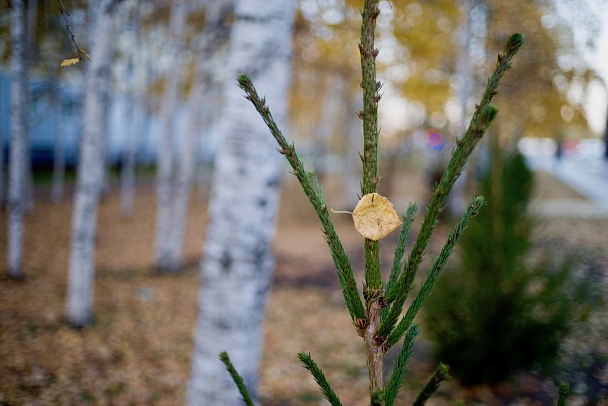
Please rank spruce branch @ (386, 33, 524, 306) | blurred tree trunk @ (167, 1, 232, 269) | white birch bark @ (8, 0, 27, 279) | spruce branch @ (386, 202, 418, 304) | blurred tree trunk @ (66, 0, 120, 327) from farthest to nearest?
1. blurred tree trunk @ (167, 1, 232, 269)
2. white birch bark @ (8, 0, 27, 279)
3. blurred tree trunk @ (66, 0, 120, 327)
4. spruce branch @ (386, 202, 418, 304)
5. spruce branch @ (386, 33, 524, 306)

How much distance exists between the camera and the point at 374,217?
76 cm

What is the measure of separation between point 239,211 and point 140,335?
3.56 meters

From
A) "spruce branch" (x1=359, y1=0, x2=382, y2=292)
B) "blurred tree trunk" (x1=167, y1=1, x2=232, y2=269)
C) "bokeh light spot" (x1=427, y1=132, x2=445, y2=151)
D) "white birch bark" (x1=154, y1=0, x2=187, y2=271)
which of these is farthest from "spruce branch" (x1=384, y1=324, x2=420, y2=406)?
"bokeh light spot" (x1=427, y1=132, x2=445, y2=151)

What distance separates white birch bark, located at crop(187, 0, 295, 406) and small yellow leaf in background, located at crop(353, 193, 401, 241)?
178cm

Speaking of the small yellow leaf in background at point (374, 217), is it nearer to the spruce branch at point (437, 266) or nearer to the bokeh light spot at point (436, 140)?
the spruce branch at point (437, 266)

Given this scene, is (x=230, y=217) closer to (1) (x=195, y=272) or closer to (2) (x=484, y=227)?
(2) (x=484, y=227)

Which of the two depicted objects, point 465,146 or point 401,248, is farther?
point 401,248

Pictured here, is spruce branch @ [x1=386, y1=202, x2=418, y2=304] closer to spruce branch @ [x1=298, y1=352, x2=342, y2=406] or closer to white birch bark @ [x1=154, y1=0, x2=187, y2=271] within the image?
spruce branch @ [x1=298, y1=352, x2=342, y2=406]

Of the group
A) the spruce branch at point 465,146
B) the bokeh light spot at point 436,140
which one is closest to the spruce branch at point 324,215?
the spruce branch at point 465,146

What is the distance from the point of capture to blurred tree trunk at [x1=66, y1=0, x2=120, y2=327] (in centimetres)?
466

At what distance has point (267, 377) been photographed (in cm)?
454

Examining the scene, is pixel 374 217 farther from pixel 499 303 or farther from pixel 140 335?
pixel 140 335

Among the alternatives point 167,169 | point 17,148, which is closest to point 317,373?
point 17,148

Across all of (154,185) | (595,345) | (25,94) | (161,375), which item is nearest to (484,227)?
(595,345)
